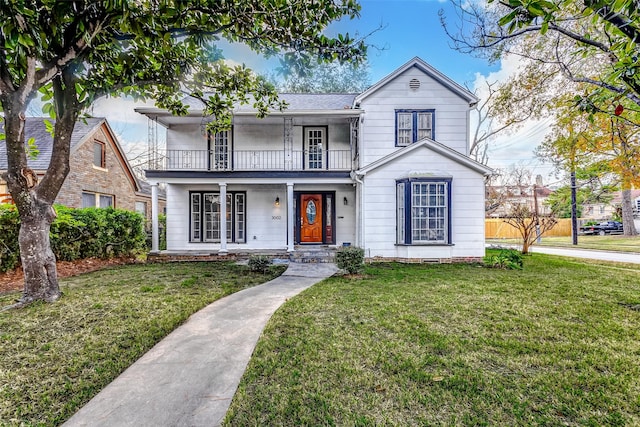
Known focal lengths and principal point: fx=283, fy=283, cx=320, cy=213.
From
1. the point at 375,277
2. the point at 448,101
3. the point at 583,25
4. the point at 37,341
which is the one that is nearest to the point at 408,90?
the point at 448,101

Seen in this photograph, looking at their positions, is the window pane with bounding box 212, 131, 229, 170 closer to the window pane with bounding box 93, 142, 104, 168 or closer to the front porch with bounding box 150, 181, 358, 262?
the front porch with bounding box 150, 181, 358, 262

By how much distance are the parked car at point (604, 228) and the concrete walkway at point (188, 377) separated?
29615 mm

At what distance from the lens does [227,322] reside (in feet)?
14.3

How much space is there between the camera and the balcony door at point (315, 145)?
38.5 ft

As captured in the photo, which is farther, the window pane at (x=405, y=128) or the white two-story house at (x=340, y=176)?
the window pane at (x=405, y=128)

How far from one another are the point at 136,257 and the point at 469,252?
12.0 metres

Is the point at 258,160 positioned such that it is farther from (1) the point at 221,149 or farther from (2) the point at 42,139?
(2) the point at 42,139

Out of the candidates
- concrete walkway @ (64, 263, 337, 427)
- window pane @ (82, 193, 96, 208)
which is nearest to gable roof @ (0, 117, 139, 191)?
window pane @ (82, 193, 96, 208)

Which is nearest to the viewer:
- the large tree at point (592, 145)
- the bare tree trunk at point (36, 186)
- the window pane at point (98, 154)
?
the bare tree trunk at point (36, 186)

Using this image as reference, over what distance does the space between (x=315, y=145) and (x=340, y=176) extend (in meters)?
2.05

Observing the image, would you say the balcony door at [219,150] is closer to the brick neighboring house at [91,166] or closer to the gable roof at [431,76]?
the gable roof at [431,76]

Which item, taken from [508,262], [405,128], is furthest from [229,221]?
[508,262]

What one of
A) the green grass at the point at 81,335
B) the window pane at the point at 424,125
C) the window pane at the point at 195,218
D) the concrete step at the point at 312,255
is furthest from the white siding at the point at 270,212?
the green grass at the point at 81,335

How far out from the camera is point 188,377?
2.93 meters
